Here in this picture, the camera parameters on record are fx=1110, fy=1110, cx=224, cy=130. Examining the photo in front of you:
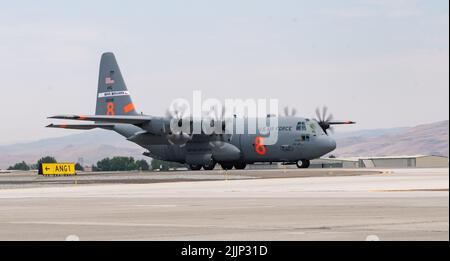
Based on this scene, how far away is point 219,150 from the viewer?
338 ft

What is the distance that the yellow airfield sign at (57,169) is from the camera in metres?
95.7

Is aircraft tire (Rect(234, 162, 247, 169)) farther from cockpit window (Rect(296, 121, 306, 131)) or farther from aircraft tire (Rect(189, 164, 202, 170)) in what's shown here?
cockpit window (Rect(296, 121, 306, 131))

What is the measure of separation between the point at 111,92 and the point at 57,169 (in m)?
16.7

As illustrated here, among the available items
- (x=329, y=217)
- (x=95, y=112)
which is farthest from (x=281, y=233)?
(x=95, y=112)

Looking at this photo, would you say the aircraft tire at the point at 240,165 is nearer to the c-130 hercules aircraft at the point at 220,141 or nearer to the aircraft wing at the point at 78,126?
the c-130 hercules aircraft at the point at 220,141

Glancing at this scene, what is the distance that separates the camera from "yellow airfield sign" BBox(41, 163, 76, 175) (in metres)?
95.7

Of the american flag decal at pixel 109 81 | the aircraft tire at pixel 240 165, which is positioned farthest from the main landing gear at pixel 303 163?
the american flag decal at pixel 109 81

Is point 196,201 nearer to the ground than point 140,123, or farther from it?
nearer to the ground

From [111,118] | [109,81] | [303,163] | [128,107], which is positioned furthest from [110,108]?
[303,163]

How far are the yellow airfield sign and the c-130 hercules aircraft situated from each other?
13.7ft

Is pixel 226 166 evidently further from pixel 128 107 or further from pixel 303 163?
pixel 128 107

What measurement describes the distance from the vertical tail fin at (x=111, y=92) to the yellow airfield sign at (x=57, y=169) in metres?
14.7
